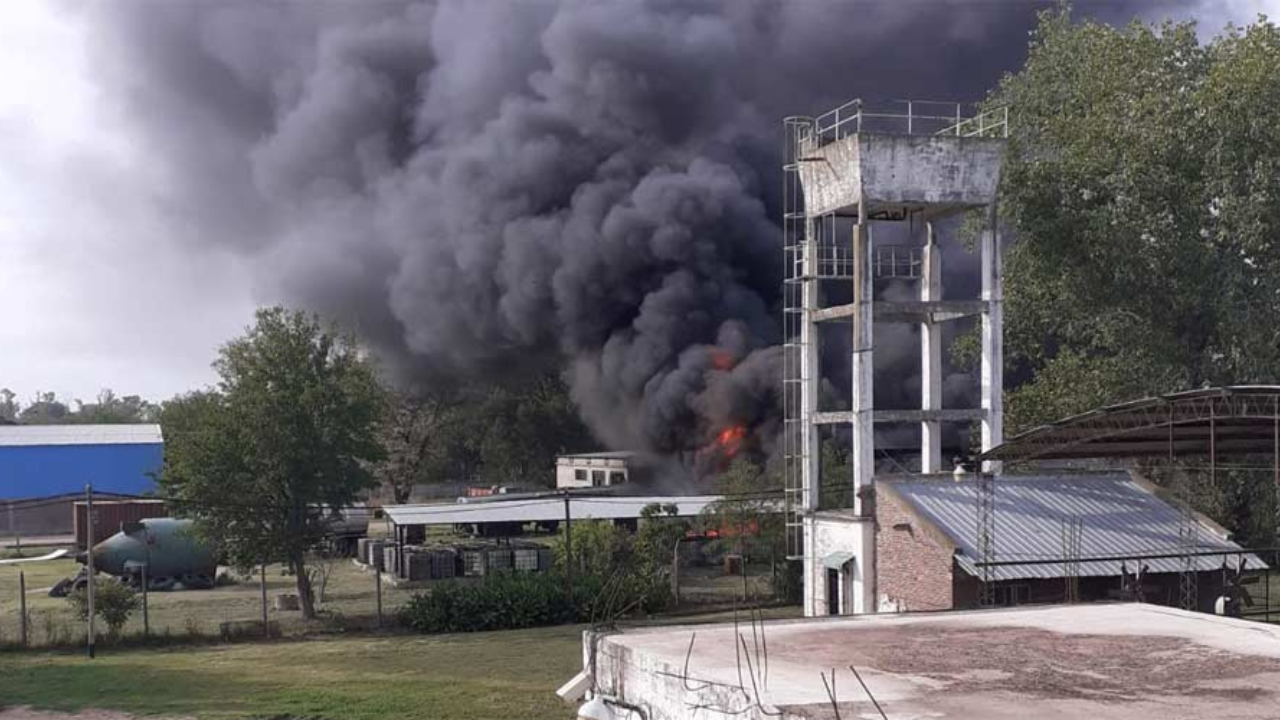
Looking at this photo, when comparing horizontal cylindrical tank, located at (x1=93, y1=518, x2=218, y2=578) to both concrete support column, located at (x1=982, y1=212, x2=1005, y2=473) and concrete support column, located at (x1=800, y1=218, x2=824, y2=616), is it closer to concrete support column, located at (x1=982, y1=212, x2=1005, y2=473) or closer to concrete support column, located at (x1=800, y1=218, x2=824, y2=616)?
concrete support column, located at (x1=800, y1=218, x2=824, y2=616)

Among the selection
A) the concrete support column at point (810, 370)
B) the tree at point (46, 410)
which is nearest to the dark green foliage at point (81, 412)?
the tree at point (46, 410)

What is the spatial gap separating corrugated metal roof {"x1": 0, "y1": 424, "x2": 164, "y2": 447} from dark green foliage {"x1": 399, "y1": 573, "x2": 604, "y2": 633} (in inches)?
1401

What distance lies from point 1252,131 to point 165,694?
2342cm

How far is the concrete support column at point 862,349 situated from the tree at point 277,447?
11490 millimetres

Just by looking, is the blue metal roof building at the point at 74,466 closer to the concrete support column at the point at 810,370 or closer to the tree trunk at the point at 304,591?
the tree trunk at the point at 304,591

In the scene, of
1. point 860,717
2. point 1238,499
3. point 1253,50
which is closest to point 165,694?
point 860,717

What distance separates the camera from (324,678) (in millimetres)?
20672

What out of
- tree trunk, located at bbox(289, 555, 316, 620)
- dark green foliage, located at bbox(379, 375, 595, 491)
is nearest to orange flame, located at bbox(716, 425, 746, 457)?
tree trunk, located at bbox(289, 555, 316, 620)

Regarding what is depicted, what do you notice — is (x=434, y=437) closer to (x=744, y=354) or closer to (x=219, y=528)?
(x=744, y=354)

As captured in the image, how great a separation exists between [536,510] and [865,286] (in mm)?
19936

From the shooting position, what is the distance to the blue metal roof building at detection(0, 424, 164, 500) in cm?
5759

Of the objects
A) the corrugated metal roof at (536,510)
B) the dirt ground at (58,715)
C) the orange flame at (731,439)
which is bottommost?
the dirt ground at (58,715)

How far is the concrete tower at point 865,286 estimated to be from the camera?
24141mm

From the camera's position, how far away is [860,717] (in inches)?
367
